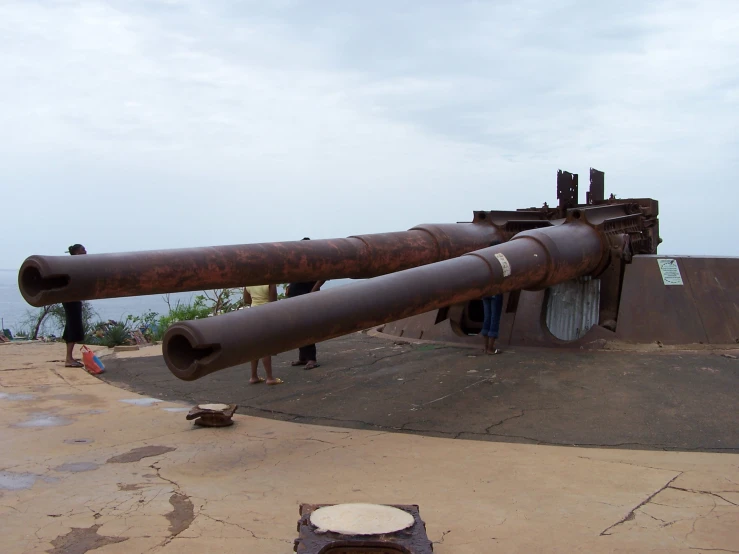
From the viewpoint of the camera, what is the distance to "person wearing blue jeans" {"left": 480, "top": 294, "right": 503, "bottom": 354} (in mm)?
7031

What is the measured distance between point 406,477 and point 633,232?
14.9 ft

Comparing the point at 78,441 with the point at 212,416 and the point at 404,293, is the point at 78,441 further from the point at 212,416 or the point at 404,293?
the point at 404,293

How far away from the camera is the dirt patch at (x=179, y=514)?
3.34 metres

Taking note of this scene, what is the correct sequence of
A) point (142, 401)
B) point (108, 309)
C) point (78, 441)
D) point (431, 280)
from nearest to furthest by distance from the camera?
point (431, 280) → point (78, 441) → point (142, 401) → point (108, 309)

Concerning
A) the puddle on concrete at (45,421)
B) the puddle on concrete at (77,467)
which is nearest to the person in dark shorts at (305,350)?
the puddle on concrete at (45,421)

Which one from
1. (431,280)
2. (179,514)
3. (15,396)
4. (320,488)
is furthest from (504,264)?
(15,396)

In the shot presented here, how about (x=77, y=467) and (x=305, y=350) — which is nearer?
(x=77, y=467)

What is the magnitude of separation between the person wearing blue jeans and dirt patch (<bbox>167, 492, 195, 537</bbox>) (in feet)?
12.6

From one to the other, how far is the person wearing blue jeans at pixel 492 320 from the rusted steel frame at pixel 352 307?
129 centimetres

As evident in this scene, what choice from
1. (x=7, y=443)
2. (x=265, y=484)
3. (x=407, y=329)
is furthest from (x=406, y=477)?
(x=407, y=329)

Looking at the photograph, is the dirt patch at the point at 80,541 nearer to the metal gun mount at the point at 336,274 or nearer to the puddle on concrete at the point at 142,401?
the metal gun mount at the point at 336,274

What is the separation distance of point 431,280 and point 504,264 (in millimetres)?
819

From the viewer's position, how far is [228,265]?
4.59 metres

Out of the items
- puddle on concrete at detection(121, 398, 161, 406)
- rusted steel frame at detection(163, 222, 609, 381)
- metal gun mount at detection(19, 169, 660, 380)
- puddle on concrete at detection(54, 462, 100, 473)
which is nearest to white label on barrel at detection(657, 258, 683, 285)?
metal gun mount at detection(19, 169, 660, 380)
